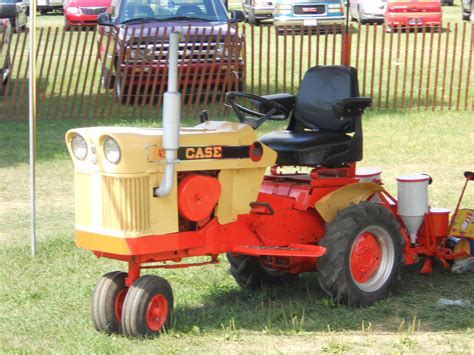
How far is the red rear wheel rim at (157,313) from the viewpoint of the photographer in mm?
5816

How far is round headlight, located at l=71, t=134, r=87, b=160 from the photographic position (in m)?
5.86

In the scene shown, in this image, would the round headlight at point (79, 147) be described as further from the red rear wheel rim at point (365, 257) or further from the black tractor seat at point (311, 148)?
the red rear wheel rim at point (365, 257)

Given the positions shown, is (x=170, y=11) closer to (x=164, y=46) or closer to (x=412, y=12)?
(x=164, y=46)

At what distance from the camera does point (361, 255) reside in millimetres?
6539

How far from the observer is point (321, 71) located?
737 cm

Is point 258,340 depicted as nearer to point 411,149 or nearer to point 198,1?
point 411,149

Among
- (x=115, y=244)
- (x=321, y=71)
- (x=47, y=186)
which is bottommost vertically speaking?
(x=47, y=186)

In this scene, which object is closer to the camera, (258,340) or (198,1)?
(258,340)

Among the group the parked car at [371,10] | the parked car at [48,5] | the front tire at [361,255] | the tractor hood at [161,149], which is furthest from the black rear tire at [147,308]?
the parked car at [48,5]

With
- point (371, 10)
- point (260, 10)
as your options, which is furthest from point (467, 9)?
point (260, 10)

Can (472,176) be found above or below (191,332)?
above

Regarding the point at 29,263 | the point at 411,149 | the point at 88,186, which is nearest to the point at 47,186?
the point at 29,263

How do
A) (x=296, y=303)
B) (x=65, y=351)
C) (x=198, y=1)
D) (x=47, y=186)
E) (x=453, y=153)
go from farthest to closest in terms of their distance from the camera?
(x=198, y=1)
(x=453, y=153)
(x=47, y=186)
(x=296, y=303)
(x=65, y=351)

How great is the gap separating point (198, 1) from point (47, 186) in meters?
6.39
